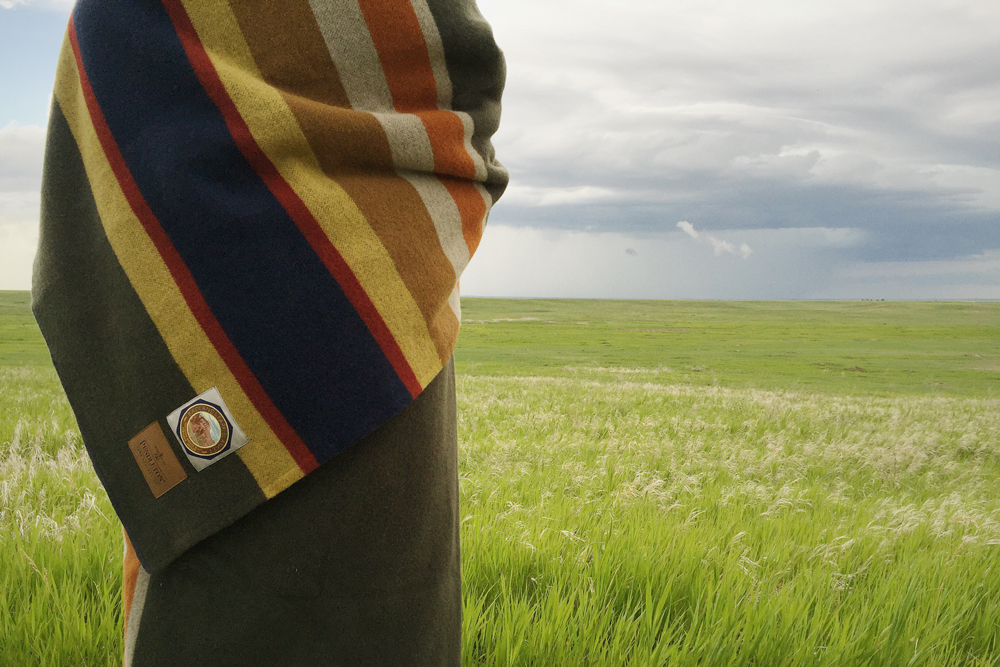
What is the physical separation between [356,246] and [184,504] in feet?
1.81

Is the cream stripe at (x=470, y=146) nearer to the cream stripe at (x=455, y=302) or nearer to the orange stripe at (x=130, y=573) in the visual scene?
the cream stripe at (x=455, y=302)

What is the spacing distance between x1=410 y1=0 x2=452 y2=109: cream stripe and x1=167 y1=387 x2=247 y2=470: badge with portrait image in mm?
707

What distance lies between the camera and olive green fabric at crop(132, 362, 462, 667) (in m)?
1.12

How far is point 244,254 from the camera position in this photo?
104 cm

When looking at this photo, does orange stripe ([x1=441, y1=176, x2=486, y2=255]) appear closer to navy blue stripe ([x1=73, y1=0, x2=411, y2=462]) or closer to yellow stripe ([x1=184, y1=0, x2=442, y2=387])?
yellow stripe ([x1=184, y1=0, x2=442, y2=387])

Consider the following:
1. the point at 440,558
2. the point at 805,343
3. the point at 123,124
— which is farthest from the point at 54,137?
the point at 805,343

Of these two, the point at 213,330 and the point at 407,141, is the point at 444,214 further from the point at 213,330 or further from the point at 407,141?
the point at 213,330

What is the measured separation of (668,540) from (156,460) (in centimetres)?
273

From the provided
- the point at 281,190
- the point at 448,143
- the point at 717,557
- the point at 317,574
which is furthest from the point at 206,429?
the point at 717,557

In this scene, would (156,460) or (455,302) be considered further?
(455,302)

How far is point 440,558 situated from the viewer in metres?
1.27

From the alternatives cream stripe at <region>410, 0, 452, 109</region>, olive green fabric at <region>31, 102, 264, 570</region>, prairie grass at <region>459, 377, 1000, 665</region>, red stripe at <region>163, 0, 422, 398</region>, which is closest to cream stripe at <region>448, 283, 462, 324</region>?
red stripe at <region>163, 0, 422, 398</region>

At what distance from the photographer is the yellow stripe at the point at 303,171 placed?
1035 millimetres

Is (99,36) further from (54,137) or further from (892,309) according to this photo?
(892,309)
